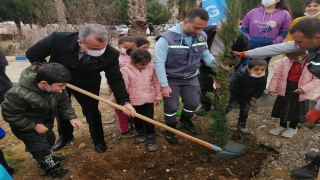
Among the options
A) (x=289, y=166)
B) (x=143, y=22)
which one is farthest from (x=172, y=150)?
(x=143, y=22)

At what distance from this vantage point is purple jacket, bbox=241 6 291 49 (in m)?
4.09

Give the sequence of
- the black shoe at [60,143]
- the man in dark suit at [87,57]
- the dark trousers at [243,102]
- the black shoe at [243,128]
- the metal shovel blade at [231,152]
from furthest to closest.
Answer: the black shoe at [243,128]
the dark trousers at [243,102]
the black shoe at [60,143]
the metal shovel blade at [231,152]
the man in dark suit at [87,57]

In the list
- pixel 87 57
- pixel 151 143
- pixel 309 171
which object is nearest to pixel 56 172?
pixel 151 143

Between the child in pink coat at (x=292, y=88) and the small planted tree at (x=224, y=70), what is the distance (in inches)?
41.0

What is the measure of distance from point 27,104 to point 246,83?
2762 millimetres

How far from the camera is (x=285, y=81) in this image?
3564 mm

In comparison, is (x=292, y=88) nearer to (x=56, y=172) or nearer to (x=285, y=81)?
(x=285, y=81)

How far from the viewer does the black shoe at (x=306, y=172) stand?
9.18 feet

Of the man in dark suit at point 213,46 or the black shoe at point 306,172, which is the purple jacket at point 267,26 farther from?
the black shoe at point 306,172

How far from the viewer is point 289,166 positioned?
10.2 ft

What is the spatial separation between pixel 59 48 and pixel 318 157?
2.97 metres

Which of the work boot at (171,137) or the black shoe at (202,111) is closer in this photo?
the work boot at (171,137)

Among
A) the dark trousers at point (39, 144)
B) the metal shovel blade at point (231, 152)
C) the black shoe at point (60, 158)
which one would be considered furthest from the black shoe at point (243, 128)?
the dark trousers at point (39, 144)

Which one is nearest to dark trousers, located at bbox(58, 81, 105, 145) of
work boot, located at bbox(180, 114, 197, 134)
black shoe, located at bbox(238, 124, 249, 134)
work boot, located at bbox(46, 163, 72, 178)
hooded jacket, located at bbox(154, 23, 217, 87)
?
work boot, located at bbox(46, 163, 72, 178)
